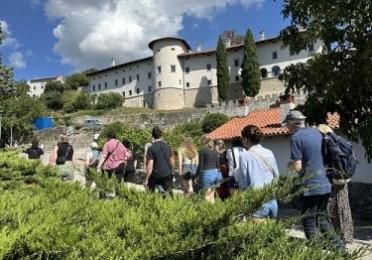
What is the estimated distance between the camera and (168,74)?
256 ft

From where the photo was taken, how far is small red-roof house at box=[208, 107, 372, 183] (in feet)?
53.3

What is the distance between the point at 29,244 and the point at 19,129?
2080 inches

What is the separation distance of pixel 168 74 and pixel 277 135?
60.0 m

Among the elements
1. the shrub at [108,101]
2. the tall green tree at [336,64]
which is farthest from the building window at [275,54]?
the tall green tree at [336,64]

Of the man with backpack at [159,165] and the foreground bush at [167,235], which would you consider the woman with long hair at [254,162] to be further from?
the man with backpack at [159,165]

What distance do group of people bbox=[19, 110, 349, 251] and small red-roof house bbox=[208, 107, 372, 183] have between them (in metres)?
2.45

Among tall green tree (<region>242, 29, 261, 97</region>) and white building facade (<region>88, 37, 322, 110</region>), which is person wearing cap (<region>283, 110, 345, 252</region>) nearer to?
tall green tree (<region>242, 29, 261, 97</region>)

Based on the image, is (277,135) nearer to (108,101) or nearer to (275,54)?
(275,54)

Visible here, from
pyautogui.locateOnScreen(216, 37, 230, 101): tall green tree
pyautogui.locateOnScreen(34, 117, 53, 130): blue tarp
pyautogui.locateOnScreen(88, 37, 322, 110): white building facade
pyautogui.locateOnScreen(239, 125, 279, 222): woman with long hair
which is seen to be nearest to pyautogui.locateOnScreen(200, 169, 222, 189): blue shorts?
pyautogui.locateOnScreen(239, 125, 279, 222): woman with long hair

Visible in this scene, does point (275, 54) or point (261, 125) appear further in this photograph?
point (275, 54)

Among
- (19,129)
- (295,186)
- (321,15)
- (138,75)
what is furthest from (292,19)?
(138,75)

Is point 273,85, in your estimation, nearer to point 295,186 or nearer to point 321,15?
point 321,15

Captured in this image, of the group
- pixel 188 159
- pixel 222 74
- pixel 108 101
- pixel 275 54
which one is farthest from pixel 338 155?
pixel 108 101

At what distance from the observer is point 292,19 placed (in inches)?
371
